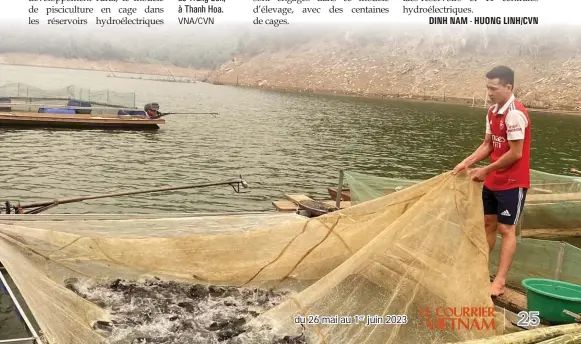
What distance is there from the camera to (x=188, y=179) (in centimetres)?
2145

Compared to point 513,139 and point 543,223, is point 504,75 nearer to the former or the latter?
point 513,139

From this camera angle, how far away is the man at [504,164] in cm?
596

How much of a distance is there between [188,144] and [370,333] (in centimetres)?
2621

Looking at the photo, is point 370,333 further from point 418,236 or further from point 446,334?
point 418,236

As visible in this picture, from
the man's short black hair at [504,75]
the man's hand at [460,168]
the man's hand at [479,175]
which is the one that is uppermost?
the man's short black hair at [504,75]

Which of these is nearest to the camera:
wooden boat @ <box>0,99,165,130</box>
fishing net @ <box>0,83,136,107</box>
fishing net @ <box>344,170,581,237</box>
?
fishing net @ <box>344,170,581,237</box>

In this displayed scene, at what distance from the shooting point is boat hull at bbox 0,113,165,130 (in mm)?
29703

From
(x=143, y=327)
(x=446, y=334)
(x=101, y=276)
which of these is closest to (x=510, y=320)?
(x=446, y=334)

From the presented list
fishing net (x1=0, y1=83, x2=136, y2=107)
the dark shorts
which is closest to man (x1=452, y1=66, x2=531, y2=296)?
the dark shorts

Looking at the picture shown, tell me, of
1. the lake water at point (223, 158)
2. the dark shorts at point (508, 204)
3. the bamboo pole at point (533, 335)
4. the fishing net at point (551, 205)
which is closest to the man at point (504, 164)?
the dark shorts at point (508, 204)

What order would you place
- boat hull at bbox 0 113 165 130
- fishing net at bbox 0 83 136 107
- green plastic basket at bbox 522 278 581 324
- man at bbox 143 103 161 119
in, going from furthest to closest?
fishing net at bbox 0 83 136 107 < man at bbox 143 103 161 119 < boat hull at bbox 0 113 165 130 < green plastic basket at bbox 522 278 581 324

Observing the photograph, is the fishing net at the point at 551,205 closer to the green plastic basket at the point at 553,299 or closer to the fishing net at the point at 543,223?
the fishing net at the point at 543,223

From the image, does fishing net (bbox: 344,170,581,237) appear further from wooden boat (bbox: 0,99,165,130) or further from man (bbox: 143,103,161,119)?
man (bbox: 143,103,161,119)

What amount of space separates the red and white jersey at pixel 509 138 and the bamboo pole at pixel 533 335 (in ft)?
5.75
